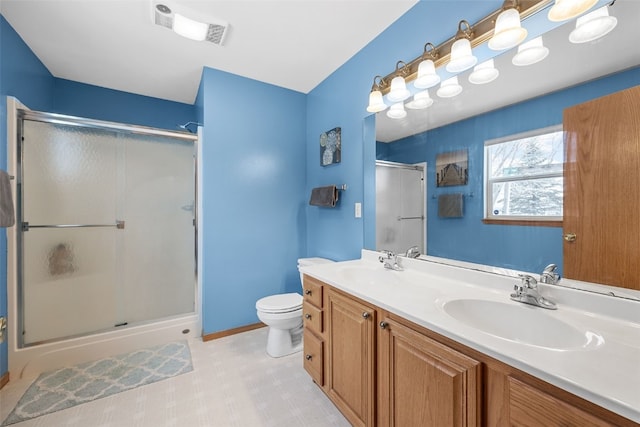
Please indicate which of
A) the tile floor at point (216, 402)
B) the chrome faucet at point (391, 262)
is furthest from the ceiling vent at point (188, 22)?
the tile floor at point (216, 402)

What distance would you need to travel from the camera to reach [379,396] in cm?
A: 114

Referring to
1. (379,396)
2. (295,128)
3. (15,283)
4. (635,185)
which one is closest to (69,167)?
(15,283)

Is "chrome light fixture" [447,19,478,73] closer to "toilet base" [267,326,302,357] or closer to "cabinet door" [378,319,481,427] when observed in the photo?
"cabinet door" [378,319,481,427]

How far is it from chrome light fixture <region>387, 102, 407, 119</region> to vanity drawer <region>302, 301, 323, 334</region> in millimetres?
1407

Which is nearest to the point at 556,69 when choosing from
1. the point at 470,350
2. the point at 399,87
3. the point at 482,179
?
the point at 482,179

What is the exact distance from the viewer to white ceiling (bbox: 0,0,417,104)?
5.46ft

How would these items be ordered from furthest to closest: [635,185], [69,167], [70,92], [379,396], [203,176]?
[70,92], [203,176], [69,167], [379,396], [635,185]

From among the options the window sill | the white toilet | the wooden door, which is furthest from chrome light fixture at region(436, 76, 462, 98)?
the white toilet

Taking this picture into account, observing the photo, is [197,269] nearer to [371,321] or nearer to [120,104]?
[371,321]

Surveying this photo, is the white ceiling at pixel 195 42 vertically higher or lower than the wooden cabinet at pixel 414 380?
higher

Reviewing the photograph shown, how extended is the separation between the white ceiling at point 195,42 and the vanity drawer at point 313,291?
178 centimetres

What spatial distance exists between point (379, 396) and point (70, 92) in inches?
150

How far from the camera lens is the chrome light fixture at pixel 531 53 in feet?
3.52

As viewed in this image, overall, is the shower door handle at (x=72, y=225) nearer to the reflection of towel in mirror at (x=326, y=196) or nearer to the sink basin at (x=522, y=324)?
the reflection of towel in mirror at (x=326, y=196)
